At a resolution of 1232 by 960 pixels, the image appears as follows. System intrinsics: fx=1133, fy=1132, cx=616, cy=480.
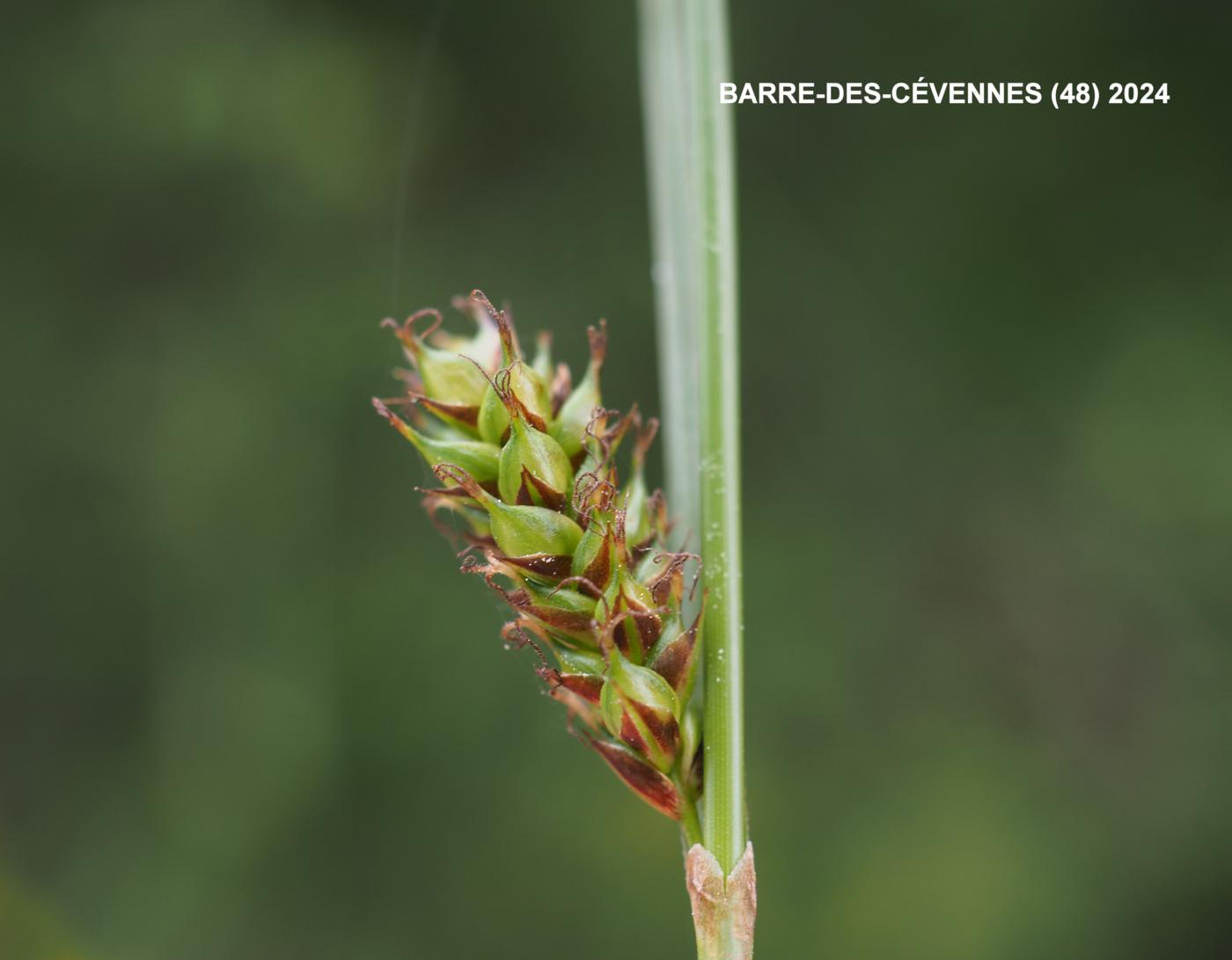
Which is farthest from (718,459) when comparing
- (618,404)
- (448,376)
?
(618,404)

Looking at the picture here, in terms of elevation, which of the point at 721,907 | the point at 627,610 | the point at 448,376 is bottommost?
the point at 721,907

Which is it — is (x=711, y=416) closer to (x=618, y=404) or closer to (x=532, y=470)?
(x=532, y=470)

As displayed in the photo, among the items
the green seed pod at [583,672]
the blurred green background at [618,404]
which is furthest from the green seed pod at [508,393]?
the blurred green background at [618,404]

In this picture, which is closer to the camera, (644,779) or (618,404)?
(644,779)

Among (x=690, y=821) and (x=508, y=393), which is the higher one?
(x=508, y=393)

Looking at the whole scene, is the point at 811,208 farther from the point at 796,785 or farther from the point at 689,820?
the point at 689,820

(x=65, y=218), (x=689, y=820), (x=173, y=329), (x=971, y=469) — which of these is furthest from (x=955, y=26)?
(x=689, y=820)

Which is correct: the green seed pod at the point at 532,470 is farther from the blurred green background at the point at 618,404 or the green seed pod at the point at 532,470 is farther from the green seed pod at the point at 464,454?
the blurred green background at the point at 618,404

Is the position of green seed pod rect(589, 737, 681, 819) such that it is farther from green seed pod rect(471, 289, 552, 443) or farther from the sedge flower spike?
green seed pod rect(471, 289, 552, 443)
